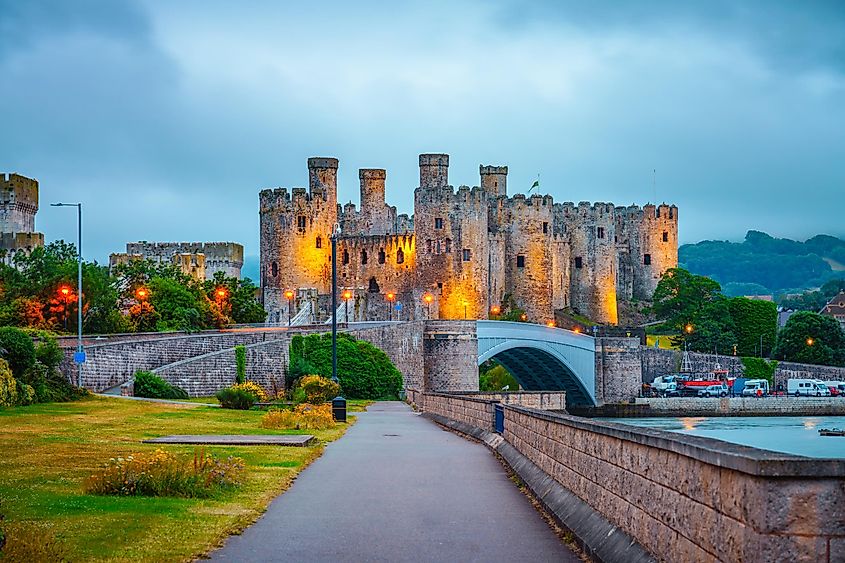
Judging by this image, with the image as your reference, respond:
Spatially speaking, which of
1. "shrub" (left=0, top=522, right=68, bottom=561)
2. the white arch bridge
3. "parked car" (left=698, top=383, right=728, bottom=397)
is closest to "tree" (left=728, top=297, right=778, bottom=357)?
"parked car" (left=698, top=383, right=728, bottom=397)

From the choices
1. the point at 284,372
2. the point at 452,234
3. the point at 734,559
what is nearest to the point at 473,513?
the point at 734,559

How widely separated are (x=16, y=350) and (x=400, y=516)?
20603mm

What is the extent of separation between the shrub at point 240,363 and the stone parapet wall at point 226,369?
0.52 ft

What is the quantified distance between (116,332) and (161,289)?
15.9 ft

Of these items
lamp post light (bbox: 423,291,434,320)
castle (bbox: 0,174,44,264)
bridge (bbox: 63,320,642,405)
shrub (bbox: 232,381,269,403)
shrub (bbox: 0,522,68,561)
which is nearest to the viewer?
shrub (bbox: 0,522,68,561)

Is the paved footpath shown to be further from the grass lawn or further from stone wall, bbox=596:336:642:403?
stone wall, bbox=596:336:642:403

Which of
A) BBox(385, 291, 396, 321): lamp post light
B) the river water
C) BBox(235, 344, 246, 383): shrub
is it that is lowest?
the river water

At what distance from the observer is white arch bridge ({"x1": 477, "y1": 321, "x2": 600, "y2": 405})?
7325 cm

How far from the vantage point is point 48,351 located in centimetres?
3541

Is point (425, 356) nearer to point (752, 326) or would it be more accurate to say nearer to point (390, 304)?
point (390, 304)

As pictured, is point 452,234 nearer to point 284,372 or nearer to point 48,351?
point 284,372

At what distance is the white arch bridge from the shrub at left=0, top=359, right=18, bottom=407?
42.5 metres

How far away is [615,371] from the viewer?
95938mm

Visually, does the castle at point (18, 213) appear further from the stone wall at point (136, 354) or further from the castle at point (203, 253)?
the stone wall at point (136, 354)
